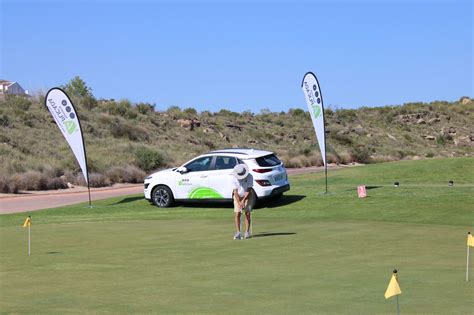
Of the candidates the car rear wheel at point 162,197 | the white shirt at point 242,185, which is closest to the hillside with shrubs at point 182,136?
the car rear wheel at point 162,197

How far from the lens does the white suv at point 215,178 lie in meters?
25.4

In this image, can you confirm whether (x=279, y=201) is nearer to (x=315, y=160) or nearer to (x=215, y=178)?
(x=215, y=178)

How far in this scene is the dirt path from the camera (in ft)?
101

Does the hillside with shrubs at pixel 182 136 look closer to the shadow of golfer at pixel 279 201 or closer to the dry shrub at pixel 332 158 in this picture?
the dry shrub at pixel 332 158

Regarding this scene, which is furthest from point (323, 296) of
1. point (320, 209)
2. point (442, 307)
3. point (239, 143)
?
point (239, 143)

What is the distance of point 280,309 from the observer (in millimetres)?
10070

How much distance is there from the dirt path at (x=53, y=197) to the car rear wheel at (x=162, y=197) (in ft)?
17.2

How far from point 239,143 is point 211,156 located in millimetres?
45653

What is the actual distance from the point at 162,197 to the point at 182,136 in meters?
41.5

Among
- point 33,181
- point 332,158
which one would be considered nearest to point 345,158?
point 332,158

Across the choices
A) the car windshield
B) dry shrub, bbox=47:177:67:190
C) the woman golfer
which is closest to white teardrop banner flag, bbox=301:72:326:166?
the car windshield

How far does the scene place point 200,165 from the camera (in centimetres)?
2652

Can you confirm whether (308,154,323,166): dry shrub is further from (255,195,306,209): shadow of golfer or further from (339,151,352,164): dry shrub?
(255,195,306,209): shadow of golfer

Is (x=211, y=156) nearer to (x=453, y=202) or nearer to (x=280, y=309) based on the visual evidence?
(x=453, y=202)
